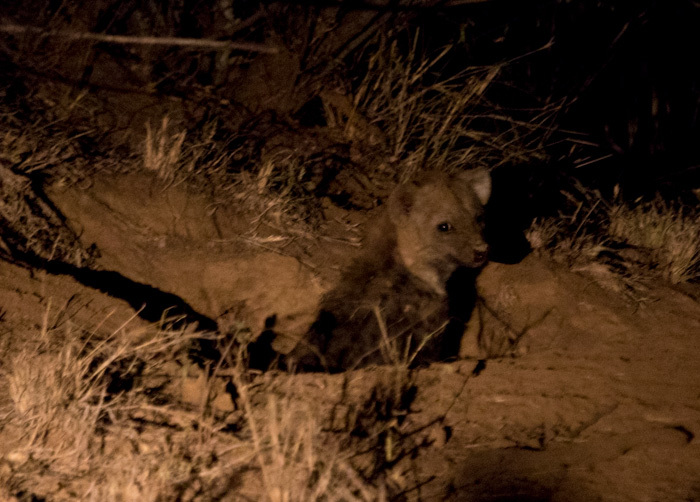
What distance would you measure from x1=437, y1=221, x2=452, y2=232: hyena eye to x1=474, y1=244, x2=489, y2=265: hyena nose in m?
0.29

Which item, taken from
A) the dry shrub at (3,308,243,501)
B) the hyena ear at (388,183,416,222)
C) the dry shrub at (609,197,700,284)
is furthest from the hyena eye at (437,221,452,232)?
the dry shrub at (3,308,243,501)

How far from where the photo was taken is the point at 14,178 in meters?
3.39

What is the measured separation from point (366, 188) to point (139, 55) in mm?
2127

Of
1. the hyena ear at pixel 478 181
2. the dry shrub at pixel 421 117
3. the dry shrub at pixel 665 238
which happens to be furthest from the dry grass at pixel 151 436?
the dry shrub at pixel 665 238

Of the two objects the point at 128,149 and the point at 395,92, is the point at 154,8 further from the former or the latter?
the point at 395,92

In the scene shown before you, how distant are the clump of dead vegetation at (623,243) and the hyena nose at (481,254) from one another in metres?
0.85

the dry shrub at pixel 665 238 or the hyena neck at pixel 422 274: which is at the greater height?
the dry shrub at pixel 665 238

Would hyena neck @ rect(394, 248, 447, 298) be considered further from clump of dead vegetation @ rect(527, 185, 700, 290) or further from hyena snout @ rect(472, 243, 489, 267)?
clump of dead vegetation @ rect(527, 185, 700, 290)

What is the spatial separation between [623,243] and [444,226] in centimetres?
164

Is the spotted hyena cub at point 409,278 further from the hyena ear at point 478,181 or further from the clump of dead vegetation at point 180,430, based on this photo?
the clump of dead vegetation at point 180,430

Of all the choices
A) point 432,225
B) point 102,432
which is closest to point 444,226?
point 432,225

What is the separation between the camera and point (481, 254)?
12.2ft

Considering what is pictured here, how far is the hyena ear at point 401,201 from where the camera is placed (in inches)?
156

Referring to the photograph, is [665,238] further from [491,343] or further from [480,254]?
[480,254]
